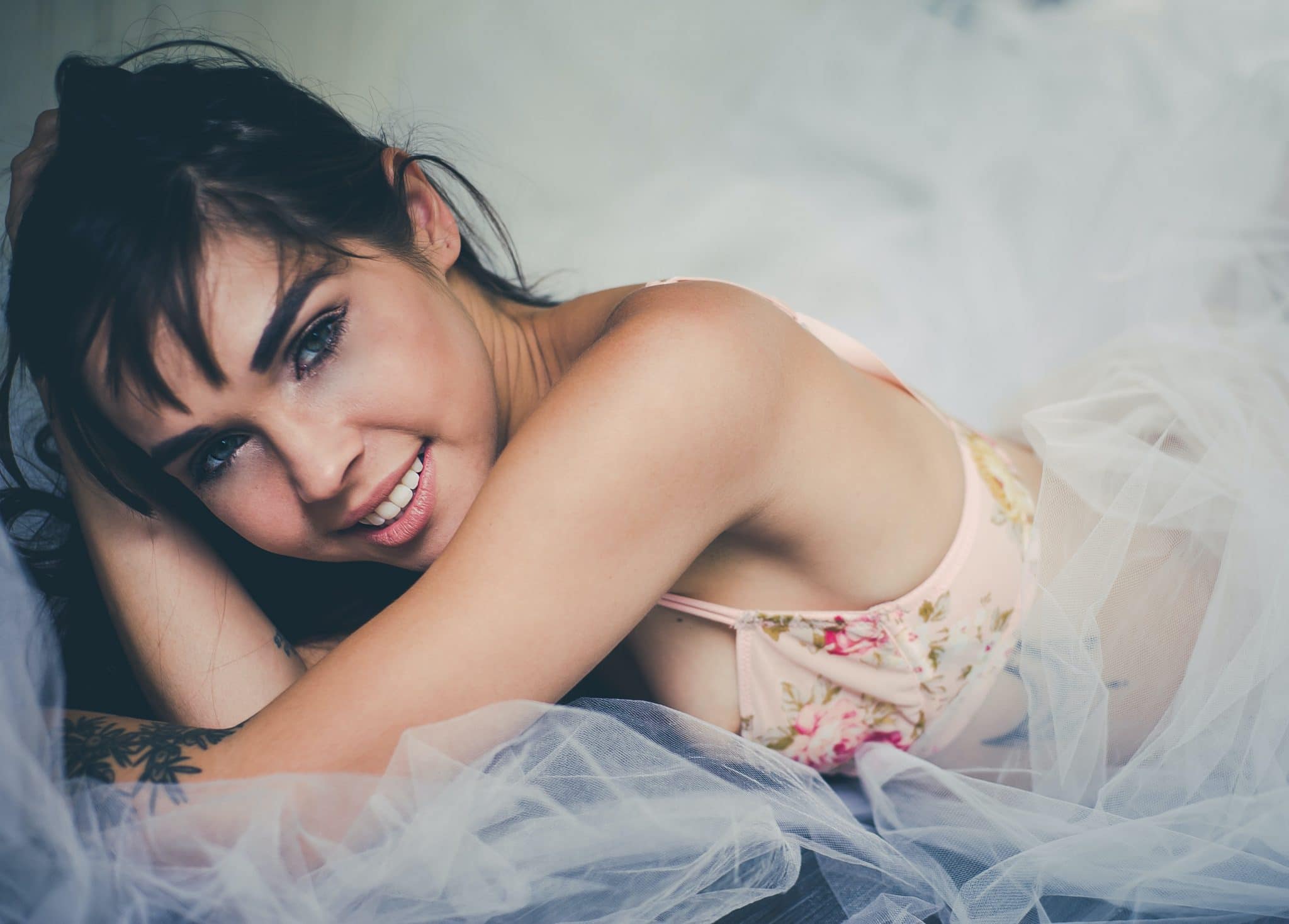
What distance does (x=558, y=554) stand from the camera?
68 cm

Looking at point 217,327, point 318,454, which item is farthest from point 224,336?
point 318,454

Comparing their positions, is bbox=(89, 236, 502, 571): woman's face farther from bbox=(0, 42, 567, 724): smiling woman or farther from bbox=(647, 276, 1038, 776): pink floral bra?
bbox=(647, 276, 1038, 776): pink floral bra

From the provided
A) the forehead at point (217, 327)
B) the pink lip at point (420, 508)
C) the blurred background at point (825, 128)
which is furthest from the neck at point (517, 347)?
the blurred background at point (825, 128)

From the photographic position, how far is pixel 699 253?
72.6 inches

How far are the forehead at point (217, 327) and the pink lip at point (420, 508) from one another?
171 millimetres

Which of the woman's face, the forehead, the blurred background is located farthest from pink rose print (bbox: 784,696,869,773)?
the blurred background

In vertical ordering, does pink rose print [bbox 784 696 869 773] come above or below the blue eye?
below

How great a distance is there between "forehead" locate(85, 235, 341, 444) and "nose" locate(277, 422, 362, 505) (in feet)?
0.20

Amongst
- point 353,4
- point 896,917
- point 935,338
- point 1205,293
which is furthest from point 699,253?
point 896,917

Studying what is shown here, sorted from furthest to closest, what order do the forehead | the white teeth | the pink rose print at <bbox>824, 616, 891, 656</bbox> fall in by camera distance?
the pink rose print at <bbox>824, 616, 891, 656</bbox> < the white teeth < the forehead

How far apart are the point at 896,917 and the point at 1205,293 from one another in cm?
104

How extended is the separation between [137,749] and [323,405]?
31 cm

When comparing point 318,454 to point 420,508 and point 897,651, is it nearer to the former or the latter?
point 420,508

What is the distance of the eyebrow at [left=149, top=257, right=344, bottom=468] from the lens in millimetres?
730
